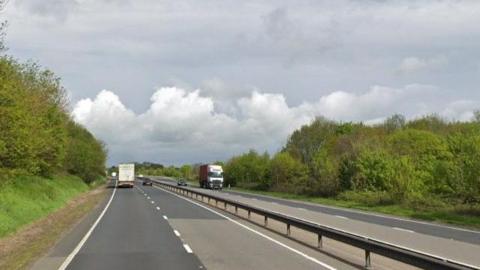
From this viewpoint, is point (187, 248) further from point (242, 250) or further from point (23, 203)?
point (23, 203)

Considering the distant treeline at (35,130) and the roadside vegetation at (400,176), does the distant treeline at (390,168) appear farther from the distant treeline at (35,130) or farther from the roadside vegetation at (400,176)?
the distant treeline at (35,130)

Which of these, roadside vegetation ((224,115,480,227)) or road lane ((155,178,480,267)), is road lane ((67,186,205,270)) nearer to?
road lane ((155,178,480,267))

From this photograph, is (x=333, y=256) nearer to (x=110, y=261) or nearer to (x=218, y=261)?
(x=218, y=261)

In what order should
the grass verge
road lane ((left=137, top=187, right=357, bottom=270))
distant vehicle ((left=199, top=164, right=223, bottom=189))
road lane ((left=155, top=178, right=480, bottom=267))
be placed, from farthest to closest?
distant vehicle ((left=199, top=164, right=223, bottom=189)), road lane ((left=155, top=178, right=480, bottom=267)), the grass verge, road lane ((left=137, top=187, right=357, bottom=270))

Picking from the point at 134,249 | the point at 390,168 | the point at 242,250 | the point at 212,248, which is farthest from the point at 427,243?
the point at 390,168

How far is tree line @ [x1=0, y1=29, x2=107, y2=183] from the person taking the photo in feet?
86.1

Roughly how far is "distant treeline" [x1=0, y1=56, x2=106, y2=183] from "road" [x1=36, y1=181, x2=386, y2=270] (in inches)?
190

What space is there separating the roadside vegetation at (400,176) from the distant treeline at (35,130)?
21.2 m

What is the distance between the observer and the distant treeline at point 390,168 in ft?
140

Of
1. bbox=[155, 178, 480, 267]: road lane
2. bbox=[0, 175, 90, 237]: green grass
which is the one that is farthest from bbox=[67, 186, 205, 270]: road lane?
bbox=[155, 178, 480, 267]: road lane

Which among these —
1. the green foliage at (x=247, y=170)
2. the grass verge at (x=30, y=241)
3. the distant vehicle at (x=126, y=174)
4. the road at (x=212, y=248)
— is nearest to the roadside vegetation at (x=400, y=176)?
the green foliage at (x=247, y=170)

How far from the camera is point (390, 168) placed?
177ft

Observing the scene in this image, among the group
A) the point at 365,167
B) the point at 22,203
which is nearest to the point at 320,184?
the point at 365,167

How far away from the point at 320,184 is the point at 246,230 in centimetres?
4592
